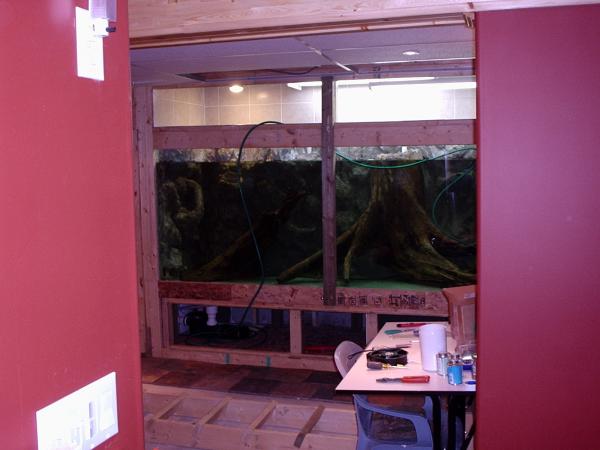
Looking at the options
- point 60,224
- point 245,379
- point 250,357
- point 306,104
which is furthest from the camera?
point 306,104

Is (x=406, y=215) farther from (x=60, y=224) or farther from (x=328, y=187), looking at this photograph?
(x=60, y=224)

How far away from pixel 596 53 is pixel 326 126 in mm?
3705

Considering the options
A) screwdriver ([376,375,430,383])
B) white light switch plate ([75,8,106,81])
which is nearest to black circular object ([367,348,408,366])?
screwdriver ([376,375,430,383])

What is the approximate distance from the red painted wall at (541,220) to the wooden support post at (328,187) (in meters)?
3.54

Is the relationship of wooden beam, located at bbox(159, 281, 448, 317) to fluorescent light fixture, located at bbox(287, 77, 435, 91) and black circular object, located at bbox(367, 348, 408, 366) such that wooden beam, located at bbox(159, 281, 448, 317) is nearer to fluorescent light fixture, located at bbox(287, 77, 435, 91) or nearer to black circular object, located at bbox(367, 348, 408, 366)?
fluorescent light fixture, located at bbox(287, 77, 435, 91)

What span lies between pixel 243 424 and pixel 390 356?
1.52 metres

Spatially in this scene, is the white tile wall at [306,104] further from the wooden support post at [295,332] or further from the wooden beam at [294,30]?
the wooden beam at [294,30]

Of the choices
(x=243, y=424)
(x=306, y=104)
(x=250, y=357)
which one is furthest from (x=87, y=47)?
(x=306, y=104)

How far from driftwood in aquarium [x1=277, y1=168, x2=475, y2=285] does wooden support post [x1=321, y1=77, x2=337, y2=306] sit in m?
0.59

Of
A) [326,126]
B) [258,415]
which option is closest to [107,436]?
[258,415]

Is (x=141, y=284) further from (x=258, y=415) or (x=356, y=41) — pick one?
(x=356, y=41)

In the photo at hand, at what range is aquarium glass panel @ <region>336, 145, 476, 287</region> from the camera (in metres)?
6.44

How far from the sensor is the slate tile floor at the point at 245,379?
5.39 m

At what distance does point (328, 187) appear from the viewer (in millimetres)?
Result: 5906
